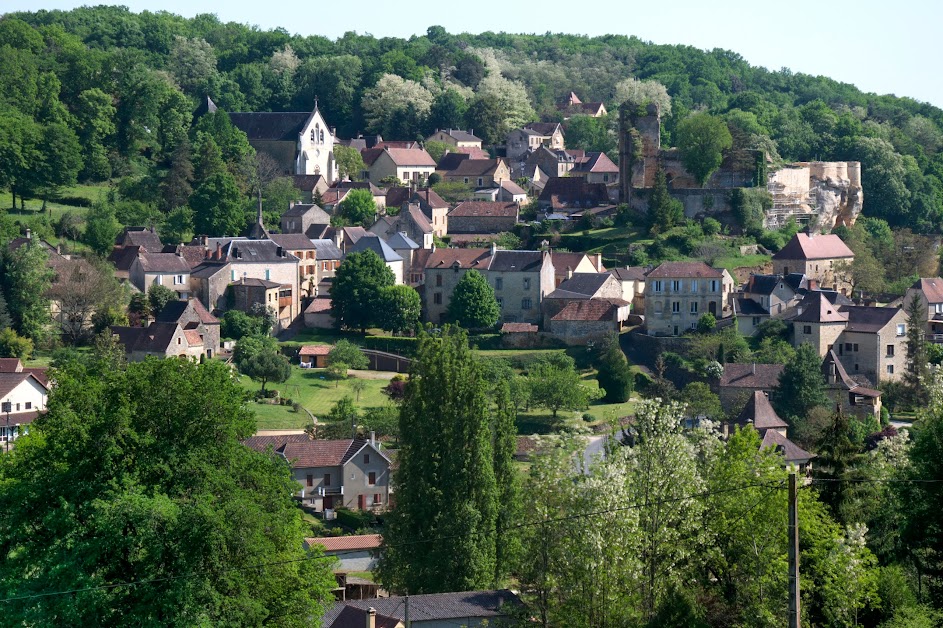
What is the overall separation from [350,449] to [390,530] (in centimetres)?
1359

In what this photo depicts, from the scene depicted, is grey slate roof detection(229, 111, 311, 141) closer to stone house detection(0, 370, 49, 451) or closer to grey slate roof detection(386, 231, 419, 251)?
grey slate roof detection(386, 231, 419, 251)

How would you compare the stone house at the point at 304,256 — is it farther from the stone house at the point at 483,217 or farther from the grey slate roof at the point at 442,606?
the grey slate roof at the point at 442,606

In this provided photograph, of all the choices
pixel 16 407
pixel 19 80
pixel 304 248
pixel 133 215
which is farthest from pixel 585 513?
pixel 19 80

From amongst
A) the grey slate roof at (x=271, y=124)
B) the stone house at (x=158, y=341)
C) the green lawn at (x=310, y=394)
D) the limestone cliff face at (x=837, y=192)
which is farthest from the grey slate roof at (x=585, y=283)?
the grey slate roof at (x=271, y=124)

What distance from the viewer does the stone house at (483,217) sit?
265 feet

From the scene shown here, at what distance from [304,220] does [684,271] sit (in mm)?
21508

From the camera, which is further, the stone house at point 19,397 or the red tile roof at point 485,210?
the red tile roof at point 485,210

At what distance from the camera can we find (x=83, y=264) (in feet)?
216

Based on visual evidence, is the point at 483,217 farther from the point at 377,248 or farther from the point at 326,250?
the point at 377,248

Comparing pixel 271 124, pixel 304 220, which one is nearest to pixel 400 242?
pixel 304 220

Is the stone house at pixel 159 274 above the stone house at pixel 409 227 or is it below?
below

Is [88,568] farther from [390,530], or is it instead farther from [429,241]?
[429,241]

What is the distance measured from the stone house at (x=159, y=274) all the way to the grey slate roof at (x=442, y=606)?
3629cm

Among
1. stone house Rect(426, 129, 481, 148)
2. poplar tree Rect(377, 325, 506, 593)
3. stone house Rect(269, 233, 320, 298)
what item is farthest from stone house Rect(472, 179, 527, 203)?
poplar tree Rect(377, 325, 506, 593)
